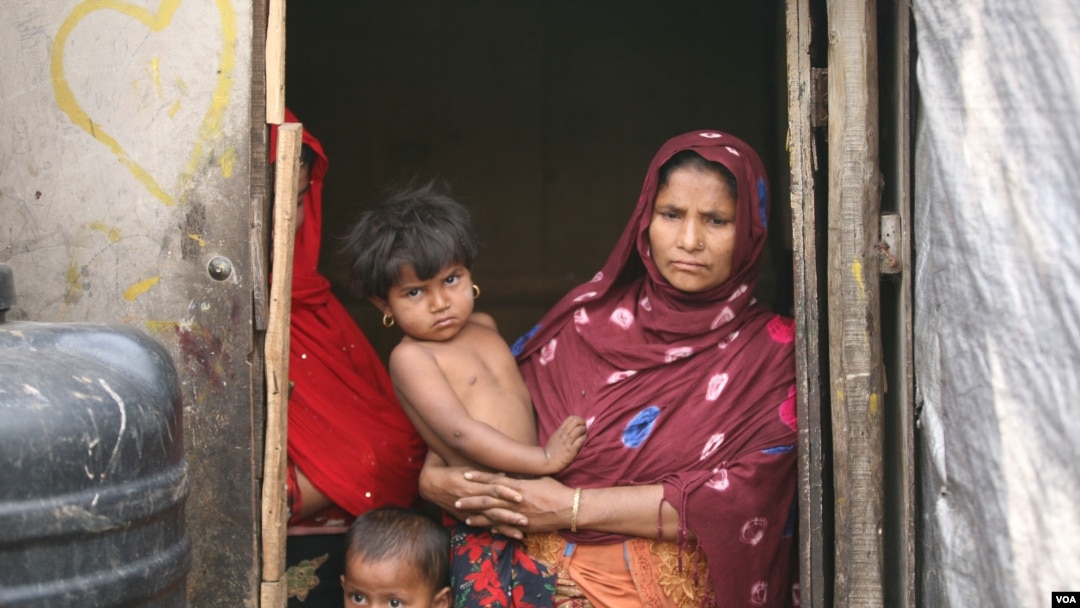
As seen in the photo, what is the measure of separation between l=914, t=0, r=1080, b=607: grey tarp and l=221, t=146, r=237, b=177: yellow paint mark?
150cm

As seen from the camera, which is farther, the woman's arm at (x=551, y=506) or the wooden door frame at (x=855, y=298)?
the woman's arm at (x=551, y=506)

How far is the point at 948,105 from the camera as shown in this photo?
2.25 meters

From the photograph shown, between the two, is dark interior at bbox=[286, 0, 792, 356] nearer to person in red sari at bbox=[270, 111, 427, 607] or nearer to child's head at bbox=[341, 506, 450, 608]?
person in red sari at bbox=[270, 111, 427, 607]

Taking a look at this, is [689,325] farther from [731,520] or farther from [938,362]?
[938,362]

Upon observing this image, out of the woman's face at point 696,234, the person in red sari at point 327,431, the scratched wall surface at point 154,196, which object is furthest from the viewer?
the person in red sari at point 327,431

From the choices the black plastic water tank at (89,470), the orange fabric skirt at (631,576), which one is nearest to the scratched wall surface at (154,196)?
the black plastic water tank at (89,470)

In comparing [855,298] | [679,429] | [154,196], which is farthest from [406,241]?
[855,298]

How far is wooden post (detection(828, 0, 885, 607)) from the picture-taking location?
256cm

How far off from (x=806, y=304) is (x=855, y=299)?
11cm

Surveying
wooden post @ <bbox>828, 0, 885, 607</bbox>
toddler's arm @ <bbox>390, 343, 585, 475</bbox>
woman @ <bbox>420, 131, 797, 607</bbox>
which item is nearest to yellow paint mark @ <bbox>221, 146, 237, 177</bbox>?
toddler's arm @ <bbox>390, 343, 585, 475</bbox>

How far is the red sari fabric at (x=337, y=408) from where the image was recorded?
318 centimetres

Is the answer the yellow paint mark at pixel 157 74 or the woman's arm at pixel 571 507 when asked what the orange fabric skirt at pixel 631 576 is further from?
the yellow paint mark at pixel 157 74

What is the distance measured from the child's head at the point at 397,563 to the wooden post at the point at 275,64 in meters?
1.01

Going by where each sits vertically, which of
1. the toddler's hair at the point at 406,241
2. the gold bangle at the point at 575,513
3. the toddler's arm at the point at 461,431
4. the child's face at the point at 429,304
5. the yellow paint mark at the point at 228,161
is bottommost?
the gold bangle at the point at 575,513
